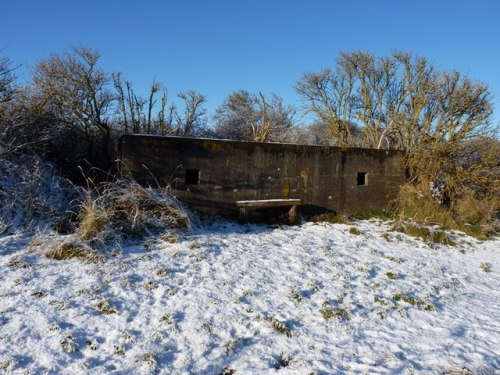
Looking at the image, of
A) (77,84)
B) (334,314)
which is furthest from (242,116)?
(334,314)

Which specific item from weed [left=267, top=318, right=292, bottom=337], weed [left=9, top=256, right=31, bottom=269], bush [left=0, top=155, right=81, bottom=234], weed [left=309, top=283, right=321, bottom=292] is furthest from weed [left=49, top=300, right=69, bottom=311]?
weed [left=309, top=283, right=321, bottom=292]

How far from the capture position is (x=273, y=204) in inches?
300

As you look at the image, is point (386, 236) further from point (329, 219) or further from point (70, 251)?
point (70, 251)

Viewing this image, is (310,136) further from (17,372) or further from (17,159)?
(17,372)

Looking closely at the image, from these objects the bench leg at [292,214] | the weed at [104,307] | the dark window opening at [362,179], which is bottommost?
the weed at [104,307]

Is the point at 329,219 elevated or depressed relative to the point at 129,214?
depressed

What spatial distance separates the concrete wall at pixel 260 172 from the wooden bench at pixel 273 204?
0.24 metres

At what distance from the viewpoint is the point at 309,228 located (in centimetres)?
742

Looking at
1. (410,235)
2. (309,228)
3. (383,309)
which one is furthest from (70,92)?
(383,309)

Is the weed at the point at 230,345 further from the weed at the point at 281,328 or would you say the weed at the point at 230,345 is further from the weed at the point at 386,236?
the weed at the point at 386,236

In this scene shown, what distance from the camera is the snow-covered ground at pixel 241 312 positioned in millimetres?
3045

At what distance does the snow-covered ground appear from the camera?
9.99 feet

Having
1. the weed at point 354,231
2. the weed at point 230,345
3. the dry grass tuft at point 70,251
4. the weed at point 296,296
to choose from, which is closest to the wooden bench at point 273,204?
the weed at point 354,231

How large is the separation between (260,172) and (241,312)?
441 cm
